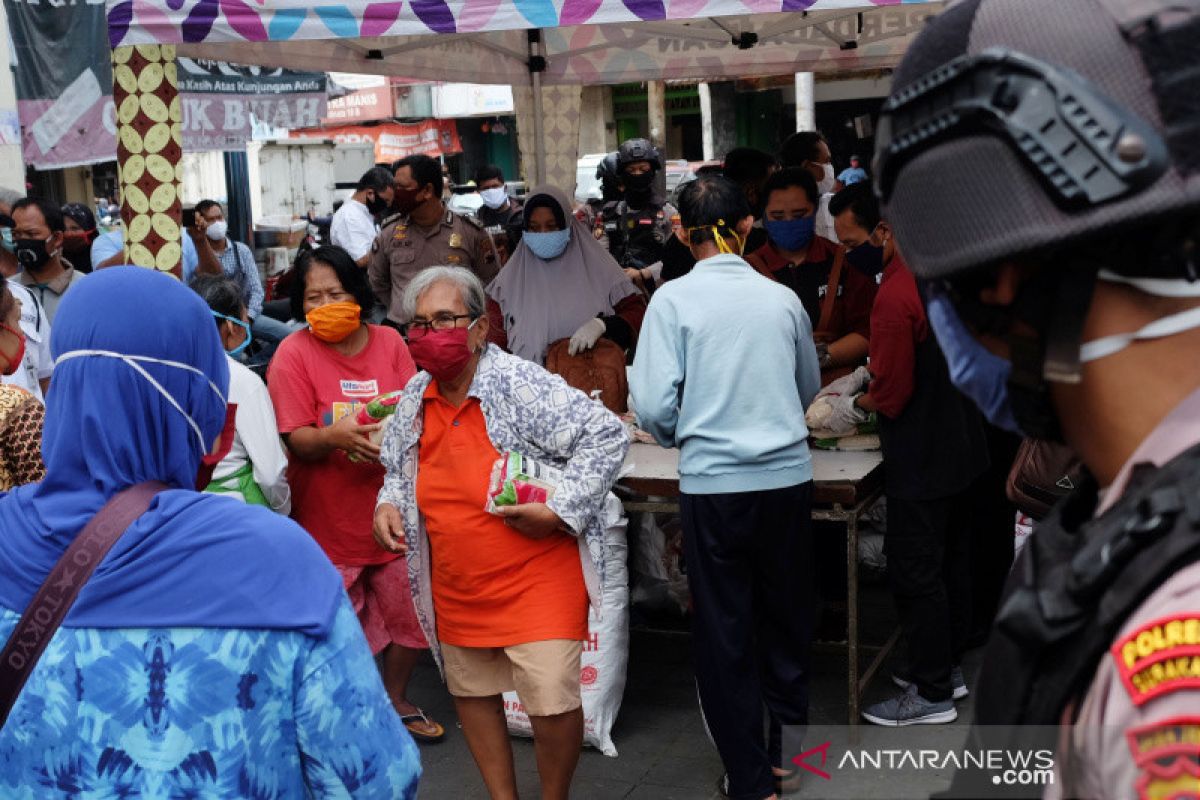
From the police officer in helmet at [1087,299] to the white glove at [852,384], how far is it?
156 inches

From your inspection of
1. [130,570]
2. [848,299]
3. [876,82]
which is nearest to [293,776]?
[130,570]

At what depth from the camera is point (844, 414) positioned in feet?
16.2

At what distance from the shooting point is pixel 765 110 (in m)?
28.8

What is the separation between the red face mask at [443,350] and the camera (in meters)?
3.91

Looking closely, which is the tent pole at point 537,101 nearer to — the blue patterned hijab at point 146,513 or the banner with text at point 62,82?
the banner with text at point 62,82

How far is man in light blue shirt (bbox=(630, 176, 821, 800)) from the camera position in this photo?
4070 mm

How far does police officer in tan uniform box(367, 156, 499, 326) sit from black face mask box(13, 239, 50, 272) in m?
1.70

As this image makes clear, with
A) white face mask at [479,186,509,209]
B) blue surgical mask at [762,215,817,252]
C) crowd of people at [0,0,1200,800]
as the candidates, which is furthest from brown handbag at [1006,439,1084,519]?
white face mask at [479,186,509,209]

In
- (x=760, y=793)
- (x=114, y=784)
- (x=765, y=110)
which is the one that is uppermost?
(x=765, y=110)

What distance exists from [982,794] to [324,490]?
4139 mm

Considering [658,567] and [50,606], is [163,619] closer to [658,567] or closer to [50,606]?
[50,606]

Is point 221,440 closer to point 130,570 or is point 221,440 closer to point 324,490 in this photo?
point 130,570

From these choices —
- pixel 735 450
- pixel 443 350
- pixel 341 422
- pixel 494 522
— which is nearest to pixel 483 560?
pixel 494 522

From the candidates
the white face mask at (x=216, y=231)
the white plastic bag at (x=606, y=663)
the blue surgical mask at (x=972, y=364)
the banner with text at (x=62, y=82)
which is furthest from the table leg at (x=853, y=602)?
the banner with text at (x=62, y=82)
